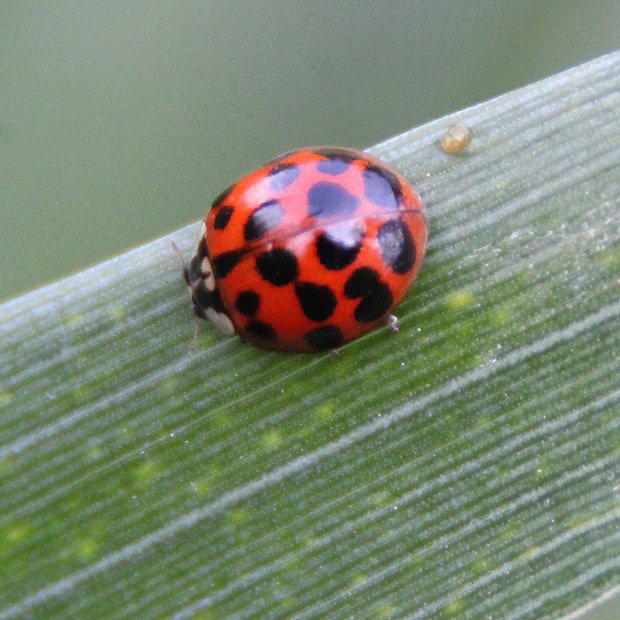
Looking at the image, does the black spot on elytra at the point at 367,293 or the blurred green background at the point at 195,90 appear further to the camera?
the blurred green background at the point at 195,90

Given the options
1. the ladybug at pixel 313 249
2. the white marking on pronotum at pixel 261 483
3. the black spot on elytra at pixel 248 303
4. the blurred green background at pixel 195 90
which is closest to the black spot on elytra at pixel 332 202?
the ladybug at pixel 313 249

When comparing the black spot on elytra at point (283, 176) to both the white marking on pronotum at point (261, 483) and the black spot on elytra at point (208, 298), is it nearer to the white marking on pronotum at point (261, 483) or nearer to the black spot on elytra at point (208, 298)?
the black spot on elytra at point (208, 298)

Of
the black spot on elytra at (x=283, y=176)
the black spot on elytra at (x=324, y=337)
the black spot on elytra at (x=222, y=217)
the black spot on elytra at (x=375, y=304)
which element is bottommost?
the black spot on elytra at (x=324, y=337)

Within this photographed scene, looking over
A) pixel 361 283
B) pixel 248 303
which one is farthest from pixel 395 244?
pixel 248 303

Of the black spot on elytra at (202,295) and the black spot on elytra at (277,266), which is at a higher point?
the black spot on elytra at (277,266)

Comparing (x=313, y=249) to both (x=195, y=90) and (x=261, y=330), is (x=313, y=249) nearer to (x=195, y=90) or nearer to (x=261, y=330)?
(x=261, y=330)
